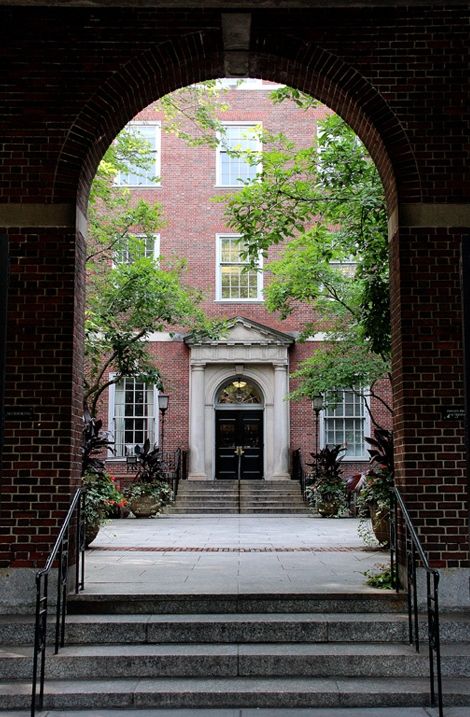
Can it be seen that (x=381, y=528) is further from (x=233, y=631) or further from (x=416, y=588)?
(x=233, y=631)

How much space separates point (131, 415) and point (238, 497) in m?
4.29

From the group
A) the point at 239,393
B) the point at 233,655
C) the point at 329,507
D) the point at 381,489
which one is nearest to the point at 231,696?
the point at 233,655

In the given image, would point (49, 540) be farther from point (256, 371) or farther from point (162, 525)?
point (256, 371)

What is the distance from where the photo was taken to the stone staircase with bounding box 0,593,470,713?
563 centimetres

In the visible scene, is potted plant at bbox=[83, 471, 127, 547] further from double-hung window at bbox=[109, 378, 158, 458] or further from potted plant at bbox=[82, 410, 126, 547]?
double-hung window at bbox=[109, 378, 158, 458]

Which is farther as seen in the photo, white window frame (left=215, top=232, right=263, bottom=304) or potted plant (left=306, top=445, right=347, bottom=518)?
white window frame (left=215, top=232, right=263, bottom=304)

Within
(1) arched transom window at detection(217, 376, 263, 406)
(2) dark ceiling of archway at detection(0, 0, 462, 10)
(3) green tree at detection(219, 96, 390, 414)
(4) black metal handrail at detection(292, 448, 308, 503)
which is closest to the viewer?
(2) dark ceiling of archway at detection(0, 0, 462, 10)

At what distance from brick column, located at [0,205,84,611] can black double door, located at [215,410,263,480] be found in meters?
15.5

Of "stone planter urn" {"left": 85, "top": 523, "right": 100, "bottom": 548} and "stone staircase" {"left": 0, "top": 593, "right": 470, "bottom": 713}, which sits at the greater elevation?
"stone planter urn" {"left": 85, "top": 523, "right": 100, "bottom": 548}

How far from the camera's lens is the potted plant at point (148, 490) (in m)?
19.0

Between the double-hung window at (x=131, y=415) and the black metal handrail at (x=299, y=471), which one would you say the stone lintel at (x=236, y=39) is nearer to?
the black metal handrail at (x=299, y=471)

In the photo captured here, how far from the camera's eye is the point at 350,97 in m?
7.70

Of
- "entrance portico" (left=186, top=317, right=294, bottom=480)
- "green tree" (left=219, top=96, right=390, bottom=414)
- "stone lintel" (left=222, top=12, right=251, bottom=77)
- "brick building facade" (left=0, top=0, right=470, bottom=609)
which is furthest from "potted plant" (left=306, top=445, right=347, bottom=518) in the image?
"stone lintel" (left=222, top=12, right=251, bottom=77)

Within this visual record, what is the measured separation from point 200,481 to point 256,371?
3479 mm
